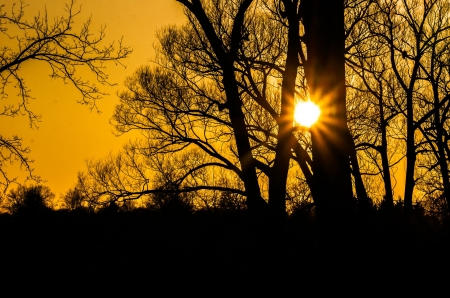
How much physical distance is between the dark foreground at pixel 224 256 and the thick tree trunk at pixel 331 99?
1.73ft

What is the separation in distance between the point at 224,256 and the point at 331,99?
848cm

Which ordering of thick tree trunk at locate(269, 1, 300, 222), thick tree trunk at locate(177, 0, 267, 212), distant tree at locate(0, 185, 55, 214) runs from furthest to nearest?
distant tree at locate(0, 185, 55, 214) < thick tree trunk at locate(177, 0, 267, 212) < thick tree trunk at locate(269, 1, 300, 222)

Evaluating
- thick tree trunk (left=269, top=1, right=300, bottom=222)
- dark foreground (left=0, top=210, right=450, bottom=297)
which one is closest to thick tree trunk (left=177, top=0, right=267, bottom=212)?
dark foreground (left=0, top=210, right=450, bottom=297)

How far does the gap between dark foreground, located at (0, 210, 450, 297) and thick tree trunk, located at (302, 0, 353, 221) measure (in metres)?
0.53

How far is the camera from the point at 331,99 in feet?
23.9

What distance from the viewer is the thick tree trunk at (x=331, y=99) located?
7094mm

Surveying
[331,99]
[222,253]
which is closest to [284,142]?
[331,99]

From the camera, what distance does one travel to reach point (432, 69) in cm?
2102

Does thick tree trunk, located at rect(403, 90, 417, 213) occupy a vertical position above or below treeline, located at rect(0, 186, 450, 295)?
above

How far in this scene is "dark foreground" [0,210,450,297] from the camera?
914cm

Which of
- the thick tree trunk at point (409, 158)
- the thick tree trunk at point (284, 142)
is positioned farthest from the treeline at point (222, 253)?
the thick tree trunk at point (409, 158)

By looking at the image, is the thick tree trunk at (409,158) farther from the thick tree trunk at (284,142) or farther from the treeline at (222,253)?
the thick tree trunk at (284,142)

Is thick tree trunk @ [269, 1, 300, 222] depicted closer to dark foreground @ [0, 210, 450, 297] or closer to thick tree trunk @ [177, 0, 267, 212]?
dark foreground @ [0, 210, 450, 297]

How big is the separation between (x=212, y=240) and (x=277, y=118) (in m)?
7.13
